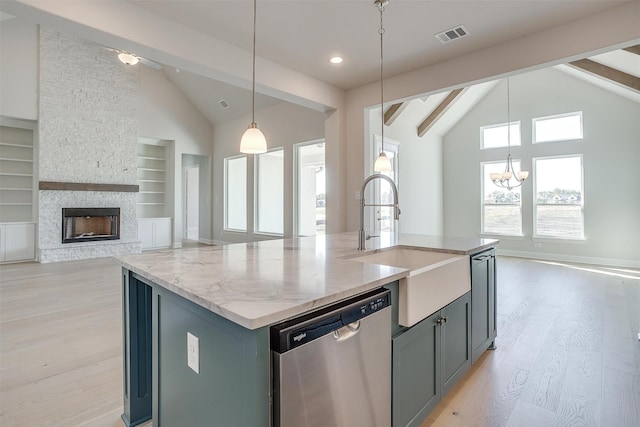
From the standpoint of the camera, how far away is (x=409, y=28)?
11.1 feet

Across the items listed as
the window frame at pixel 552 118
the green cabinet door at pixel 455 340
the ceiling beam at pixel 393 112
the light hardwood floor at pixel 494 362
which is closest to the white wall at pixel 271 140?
the ceiling beam at pixel 393 112

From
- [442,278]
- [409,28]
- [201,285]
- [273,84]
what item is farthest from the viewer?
[273,84]

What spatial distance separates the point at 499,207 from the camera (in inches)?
300

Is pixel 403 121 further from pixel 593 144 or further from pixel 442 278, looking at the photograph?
pixel 442 278

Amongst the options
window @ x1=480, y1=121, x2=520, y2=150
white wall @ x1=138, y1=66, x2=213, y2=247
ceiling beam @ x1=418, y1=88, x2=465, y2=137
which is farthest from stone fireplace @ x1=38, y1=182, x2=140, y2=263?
window @ x1=480, y1=121, x2=520, y2=150

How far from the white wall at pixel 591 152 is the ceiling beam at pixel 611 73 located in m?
1.54

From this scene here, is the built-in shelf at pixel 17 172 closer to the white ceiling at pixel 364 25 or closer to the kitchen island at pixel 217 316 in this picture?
the white ceiling at pixel 364 25

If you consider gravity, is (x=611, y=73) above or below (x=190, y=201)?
above

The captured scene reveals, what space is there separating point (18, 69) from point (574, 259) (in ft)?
37.1

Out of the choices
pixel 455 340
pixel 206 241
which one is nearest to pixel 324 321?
pixel 455 340

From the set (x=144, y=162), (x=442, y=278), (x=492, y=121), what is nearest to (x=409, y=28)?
(x=442, y=278)

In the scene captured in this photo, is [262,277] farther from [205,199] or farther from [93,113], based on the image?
[205,199]

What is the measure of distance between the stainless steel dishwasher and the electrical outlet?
379 mm

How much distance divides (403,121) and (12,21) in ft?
24.5
